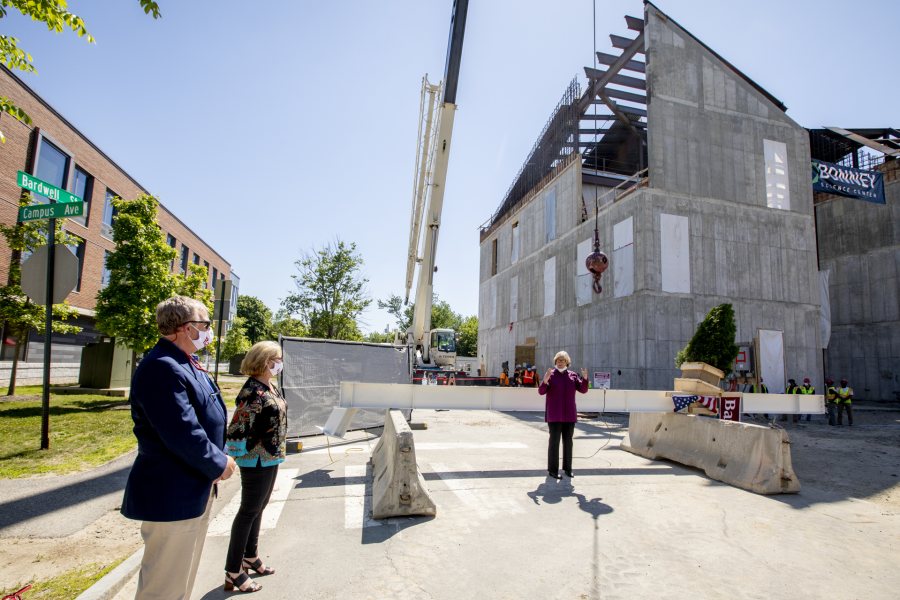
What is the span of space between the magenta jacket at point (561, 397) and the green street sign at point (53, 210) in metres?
7.72

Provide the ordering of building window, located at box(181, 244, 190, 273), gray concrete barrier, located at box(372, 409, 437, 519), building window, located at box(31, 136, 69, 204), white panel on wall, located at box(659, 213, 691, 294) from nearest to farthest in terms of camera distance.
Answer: gray concrete barrier, located at box(372, 409, 437, 519) < building window, located at box(31, 136, 69, 204) < white panel on wall, located at box(659, 213, 691, 294) < building window, located at box(181, 244, 190, 273)

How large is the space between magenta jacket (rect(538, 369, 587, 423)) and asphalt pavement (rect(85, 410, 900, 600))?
3.03 ft

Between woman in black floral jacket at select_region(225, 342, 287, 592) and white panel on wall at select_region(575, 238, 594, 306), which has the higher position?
white panel on wall at select_region(575, 238, 594, 306)

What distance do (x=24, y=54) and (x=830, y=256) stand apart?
38589 mm

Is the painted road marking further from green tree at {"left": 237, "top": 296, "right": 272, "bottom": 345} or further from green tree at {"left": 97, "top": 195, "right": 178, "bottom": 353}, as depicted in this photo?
green tree at {"left": 237, "top": 296, "right": 272, "bottom": 345}

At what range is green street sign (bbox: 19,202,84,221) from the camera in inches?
294

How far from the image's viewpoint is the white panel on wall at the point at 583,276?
25.3 m

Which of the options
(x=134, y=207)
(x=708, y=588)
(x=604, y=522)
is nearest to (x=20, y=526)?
(x=604, y=522)

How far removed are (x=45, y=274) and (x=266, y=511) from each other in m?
5.37

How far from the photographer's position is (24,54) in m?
5.32

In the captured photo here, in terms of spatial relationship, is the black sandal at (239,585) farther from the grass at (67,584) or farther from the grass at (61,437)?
the grass at (61,437)

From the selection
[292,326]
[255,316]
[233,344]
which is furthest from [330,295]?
[255,316]

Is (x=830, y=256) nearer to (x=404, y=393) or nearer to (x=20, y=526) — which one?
(x=404, y=393)

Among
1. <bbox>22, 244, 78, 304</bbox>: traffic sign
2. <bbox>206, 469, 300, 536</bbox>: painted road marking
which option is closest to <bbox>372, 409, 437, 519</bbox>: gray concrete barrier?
<bbox>206, 469, 300, 536</bbox>: painted road marking
